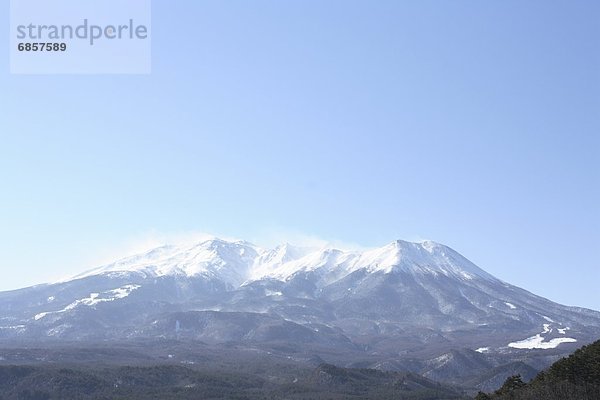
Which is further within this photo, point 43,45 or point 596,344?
point 596,344

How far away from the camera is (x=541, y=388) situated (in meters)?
156

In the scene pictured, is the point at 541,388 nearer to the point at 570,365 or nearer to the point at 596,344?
the point at 570,365

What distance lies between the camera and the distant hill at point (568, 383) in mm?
148375

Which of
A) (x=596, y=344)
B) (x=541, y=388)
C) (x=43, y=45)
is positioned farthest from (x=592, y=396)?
(x=43, y=45)

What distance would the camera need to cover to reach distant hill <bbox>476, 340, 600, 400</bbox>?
148 meters

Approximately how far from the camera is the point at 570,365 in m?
162

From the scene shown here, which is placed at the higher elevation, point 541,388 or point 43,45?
point 43,45

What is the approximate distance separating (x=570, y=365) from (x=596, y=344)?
38.6ft

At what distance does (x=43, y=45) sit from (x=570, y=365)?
132 meters

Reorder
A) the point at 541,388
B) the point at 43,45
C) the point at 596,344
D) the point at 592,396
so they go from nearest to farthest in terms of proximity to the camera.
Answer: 1. the point at 43,45
2. the point at 592,396
3. the point at 541,388
4. the point at 596,344

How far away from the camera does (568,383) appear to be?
154000 millimetres

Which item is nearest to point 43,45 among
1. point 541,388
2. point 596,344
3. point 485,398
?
point 485,398

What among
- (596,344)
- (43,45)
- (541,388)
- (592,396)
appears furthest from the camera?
(596,344)

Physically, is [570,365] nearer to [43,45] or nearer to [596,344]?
[596,344]
